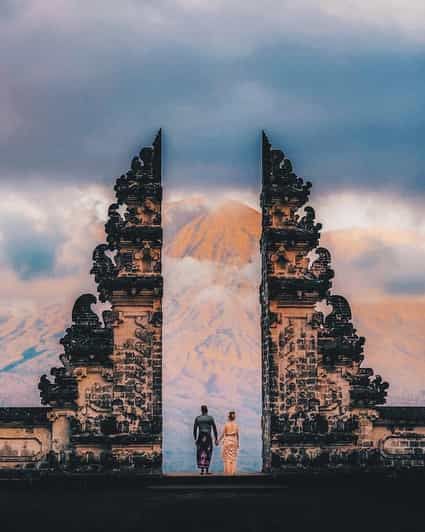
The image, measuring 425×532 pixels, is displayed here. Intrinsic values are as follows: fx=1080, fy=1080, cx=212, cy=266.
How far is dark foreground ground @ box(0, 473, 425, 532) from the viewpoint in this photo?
54.3 ft

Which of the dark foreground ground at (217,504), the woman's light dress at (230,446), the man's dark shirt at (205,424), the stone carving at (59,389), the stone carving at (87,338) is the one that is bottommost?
the dark foreground ground at (217,504)

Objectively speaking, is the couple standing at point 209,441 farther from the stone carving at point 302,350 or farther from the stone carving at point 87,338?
the stone carving at point 87,338

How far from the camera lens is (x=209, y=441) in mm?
23469

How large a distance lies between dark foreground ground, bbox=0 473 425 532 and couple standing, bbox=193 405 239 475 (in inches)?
31.8

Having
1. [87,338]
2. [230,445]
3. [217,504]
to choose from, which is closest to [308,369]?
[230,445]

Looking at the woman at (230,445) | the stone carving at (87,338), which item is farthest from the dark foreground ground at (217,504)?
the stone carving at (87,338)

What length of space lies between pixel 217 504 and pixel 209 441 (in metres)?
4.52

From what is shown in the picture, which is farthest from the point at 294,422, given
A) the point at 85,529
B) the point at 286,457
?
the point at 85,529

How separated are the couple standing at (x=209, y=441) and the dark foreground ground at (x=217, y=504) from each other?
807 mm

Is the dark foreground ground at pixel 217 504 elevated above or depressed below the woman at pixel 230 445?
below

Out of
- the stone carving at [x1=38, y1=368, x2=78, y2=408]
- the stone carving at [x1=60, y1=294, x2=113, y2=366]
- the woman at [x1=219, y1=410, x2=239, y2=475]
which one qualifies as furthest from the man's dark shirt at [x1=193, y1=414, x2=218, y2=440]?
A: the stone carving at [x1=38, y1=368, x2=78, y2=408]

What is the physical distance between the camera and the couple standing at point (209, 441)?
Answer: 23297 mm

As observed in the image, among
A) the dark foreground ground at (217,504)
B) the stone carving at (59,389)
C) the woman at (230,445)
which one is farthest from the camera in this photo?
the woman at (230,445)

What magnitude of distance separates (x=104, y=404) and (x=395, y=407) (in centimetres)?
652
